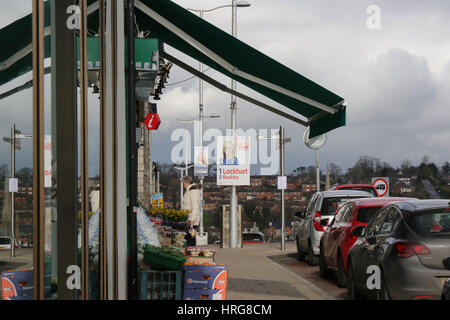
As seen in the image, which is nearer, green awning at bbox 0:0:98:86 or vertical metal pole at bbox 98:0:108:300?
green awning at bbox 0:0:98:86

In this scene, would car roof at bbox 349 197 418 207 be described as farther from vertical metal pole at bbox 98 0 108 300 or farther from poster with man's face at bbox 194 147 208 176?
poster with man's face at bbox 194 147 208 176

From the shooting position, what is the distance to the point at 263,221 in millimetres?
60531

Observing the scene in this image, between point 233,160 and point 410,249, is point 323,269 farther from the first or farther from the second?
point 233,160

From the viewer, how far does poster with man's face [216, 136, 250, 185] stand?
3303 centimetres

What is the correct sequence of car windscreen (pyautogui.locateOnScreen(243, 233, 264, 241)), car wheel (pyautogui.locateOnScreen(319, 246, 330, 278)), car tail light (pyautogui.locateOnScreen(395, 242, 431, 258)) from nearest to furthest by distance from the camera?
car tail light (pyautogui.locateOnScreen(395, 242, 431, 258))
car wheel (pyautogui.locateOnScreen(319, 246, 330, 278))
car windscreen (pyautogui.locateOnScreen(243, 233, 264, 241))

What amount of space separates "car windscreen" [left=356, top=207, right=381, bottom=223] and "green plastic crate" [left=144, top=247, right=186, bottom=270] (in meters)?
6.92

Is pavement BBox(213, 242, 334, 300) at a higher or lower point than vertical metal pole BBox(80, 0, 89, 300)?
lower

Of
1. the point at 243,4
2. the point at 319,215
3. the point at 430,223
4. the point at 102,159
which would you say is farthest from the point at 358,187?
the point at 102,159

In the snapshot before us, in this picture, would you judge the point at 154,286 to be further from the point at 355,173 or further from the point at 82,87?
the point at 355,173

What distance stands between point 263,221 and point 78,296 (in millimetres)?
55712

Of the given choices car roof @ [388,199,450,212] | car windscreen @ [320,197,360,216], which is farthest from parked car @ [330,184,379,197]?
car roof @ [388,199,450,212]

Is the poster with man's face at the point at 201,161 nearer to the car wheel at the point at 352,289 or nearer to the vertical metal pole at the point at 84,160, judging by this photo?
the car wheel at the point at 352,289

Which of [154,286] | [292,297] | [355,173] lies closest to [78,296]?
[154,286]

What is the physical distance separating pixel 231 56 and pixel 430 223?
3.14 m
